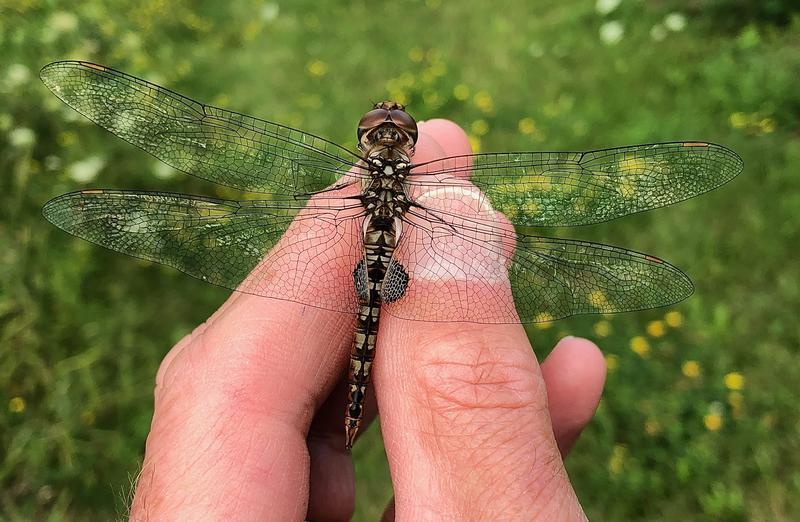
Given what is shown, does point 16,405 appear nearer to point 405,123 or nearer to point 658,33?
point 405,123

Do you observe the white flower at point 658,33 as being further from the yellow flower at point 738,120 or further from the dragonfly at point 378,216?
the dragonfly at point 378,216

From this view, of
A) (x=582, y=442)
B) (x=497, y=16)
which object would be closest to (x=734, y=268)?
(x=582, y=442)

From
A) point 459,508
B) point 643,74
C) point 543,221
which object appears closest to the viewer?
point 459,508

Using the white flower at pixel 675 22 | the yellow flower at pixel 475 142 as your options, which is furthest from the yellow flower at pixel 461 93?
the white flower at pixel 675 22

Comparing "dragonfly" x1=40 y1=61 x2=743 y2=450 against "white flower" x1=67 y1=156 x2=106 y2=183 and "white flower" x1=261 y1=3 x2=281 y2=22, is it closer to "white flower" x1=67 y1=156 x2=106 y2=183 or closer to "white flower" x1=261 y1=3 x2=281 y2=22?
"white flower" x1=67 y1=156 x2=106 y2=183

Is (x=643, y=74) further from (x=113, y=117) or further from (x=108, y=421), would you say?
(x=108, y=421)
